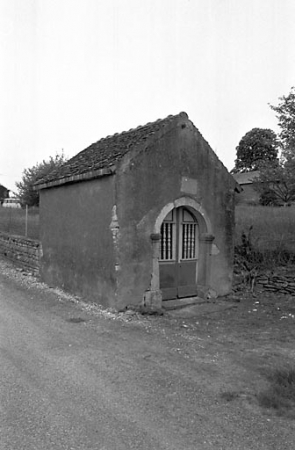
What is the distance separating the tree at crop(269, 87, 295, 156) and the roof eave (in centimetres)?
655

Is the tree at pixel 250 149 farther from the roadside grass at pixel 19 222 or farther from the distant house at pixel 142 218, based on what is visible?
the distant house at pixel 142 218

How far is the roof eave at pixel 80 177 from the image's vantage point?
307 inches

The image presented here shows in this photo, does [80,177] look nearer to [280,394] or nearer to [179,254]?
[179,254]

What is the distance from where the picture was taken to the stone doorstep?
854cm

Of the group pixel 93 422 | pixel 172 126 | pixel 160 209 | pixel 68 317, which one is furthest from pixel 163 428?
pixel 172 126

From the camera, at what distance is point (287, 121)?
38.6ft

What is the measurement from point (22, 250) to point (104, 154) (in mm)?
6170

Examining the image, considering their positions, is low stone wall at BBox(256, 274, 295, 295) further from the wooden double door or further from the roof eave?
the roof eave

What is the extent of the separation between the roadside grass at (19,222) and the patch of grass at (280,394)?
10956 mm

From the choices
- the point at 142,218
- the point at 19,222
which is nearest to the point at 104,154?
the point at 142,218

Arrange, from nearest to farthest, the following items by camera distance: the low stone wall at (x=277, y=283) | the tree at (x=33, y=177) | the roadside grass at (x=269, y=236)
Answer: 1. the low stone wall at (x=277, y=283)
2. the roadside grass at (x=269, y=236)
3. the tree at (x=33, y=177)

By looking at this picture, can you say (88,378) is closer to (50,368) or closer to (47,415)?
(50,368)

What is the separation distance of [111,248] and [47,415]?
15.0 feet

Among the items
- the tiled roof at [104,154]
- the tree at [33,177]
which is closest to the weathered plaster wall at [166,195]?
A: the tiled roof at [104,154]
